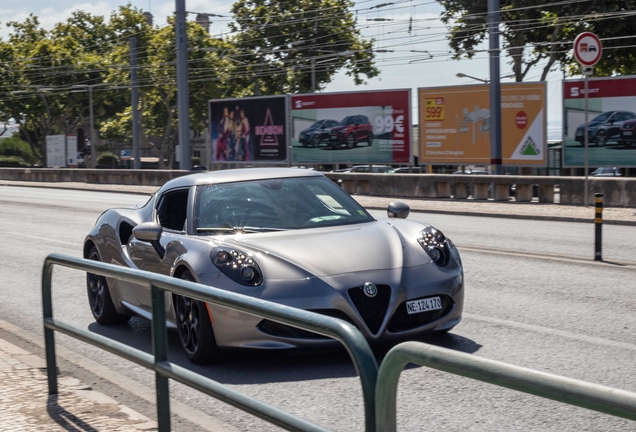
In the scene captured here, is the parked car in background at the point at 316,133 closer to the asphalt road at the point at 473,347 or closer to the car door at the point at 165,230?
the asphalt road at the point at 473,347

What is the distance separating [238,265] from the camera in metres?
6.24

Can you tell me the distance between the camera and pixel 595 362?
614 cm

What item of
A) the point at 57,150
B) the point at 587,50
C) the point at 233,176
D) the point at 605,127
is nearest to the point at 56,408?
the point at 233,176

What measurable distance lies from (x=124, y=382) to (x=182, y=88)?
94.5 feet

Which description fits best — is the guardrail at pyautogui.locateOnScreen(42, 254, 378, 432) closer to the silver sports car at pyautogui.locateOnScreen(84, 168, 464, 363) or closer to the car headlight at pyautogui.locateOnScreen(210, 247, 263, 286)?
the silver sports car at pyautogui.locateOnScreen(84, 168, 464, 363)

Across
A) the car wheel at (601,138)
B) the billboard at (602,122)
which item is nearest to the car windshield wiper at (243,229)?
the billboard at (602,122)

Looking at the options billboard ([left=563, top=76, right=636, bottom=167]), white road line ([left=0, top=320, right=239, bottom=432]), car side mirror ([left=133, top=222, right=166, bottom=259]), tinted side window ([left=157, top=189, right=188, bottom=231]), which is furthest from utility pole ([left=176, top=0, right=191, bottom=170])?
car side mirror ([left=133, top=222, right=166, bottom=259])

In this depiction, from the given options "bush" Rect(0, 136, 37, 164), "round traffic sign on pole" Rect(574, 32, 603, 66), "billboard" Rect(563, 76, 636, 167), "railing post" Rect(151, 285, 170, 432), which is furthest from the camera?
"bush" Rect(0, 136, 37, 164)

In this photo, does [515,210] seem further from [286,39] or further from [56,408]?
[286,39]

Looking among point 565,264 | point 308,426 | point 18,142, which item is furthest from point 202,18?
point 308,426

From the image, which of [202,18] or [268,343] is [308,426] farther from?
[202,18]

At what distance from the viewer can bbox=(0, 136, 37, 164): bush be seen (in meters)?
91.6

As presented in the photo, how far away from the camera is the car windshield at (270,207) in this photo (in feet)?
23.2

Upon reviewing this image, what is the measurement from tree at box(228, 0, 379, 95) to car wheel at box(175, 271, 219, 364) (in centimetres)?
6543
